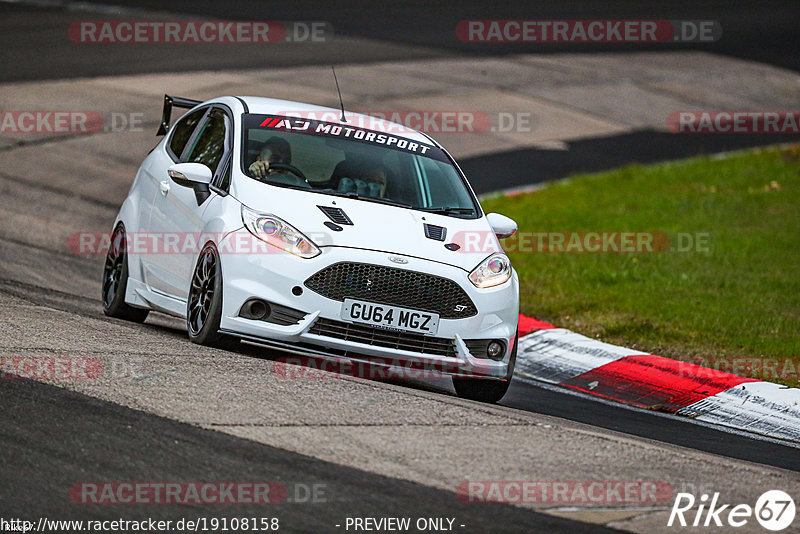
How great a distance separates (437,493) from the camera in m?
5.81

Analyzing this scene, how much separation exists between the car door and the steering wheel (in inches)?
14.5

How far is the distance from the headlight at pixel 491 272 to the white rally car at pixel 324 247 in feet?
0.04

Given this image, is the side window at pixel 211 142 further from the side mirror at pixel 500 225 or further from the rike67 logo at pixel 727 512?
the rike67 logo at pixel 727 512

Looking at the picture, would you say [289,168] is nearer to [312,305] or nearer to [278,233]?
[278,233]

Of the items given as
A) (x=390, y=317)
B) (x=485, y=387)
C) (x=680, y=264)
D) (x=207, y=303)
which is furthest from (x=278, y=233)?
(x=680, y=264)

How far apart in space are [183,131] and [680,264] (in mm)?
5650

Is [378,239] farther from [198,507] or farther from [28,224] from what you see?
[28,224]

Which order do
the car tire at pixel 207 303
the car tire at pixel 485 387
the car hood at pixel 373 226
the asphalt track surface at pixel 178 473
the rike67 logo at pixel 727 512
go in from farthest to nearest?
the car tire at pixel 485 387 < the car tire at pixel 207 303 < the car hood at pixel 373 226 < the rike67 logo at pixel 727 512 < the asphalt track surface at pixel 178 473

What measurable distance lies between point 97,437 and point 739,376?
5.36 meters

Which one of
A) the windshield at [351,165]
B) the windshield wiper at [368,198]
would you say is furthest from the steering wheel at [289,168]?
the windshield wiper at [368,198]

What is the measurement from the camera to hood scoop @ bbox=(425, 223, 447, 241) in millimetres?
8352

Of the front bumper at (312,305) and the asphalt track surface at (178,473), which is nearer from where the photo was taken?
the asphalt track surface at (178,473)

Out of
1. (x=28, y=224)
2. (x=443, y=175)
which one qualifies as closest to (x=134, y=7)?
(x=28, y=224)

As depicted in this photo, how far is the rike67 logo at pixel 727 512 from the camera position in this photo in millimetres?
5816
